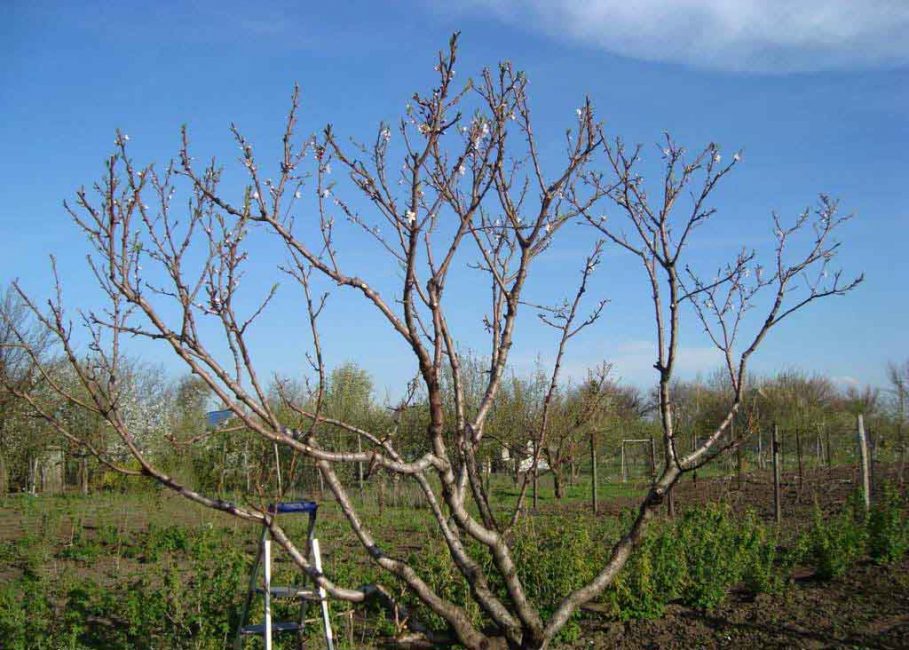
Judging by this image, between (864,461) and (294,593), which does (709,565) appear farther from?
(864,461)

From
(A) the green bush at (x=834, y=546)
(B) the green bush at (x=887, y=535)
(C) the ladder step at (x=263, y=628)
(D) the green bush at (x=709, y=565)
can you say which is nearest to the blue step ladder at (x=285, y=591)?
(C) the ladder step at (x=263, y=628)

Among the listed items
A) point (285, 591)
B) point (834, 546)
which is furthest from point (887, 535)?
point (285, 591)

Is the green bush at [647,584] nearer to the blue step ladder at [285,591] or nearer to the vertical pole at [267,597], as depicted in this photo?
the blue step ladder at [285,591]

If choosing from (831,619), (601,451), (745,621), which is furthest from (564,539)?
(601,451)

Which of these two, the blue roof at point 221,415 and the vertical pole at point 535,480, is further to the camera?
the vertical pole at point 535,480

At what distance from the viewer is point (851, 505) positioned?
8.63 m

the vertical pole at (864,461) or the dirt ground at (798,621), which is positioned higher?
the vertical pole at (864,461)

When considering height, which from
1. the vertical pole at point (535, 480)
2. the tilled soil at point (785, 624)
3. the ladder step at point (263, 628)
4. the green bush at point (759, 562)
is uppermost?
the vertical pole at point (535, 480)

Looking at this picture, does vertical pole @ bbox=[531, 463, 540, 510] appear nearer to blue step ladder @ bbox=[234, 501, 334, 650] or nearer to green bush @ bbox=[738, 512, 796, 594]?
blue step ladder @ bbox=[234, 501, 334, 650]

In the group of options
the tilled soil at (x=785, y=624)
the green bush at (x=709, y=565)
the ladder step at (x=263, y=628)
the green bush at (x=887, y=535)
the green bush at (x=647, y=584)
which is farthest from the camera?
the green bush at (x=887, y=535)

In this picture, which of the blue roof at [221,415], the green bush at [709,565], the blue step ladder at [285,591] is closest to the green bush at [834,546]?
the green bush at [709,565]

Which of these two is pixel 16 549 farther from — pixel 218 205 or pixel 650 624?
pixel 218 205

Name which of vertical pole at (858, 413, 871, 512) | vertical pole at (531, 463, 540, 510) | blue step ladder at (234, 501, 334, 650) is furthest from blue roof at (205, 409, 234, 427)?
vertical pole at (858, 413, 871, 512)

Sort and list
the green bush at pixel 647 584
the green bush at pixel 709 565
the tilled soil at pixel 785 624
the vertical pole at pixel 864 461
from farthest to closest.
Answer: the vertical pole at pixel 864 461 < the green bush at pixel 709 565 < the green bush at pixel 647 584 < the tilled soil at pixel 785 624
